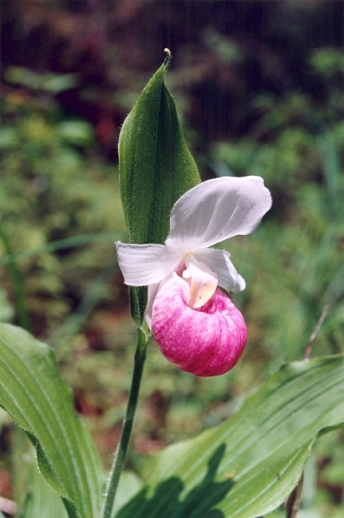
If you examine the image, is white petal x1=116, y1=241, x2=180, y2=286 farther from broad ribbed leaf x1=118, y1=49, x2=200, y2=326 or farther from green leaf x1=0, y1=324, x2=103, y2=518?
green leaf x1=0, y1=324, x2=103, y2=518

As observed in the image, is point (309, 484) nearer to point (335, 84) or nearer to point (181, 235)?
point (181, 235)

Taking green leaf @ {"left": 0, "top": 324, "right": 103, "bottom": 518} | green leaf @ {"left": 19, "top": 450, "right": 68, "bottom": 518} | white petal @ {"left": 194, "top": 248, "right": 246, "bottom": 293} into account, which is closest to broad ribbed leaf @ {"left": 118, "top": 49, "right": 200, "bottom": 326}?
white petal @ {"left": 194, "top": 248, "right": 246, "bottom": 293}

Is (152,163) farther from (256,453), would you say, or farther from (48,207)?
(48,207)

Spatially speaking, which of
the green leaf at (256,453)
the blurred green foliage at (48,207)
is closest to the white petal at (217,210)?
the green leaf at (256,453)

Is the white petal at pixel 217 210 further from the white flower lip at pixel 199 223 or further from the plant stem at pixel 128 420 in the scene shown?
the plant stem at pixel 128 420

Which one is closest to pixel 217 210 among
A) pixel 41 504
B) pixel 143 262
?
pixel 143 262

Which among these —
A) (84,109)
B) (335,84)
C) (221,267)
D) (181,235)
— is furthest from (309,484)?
(335,84)
